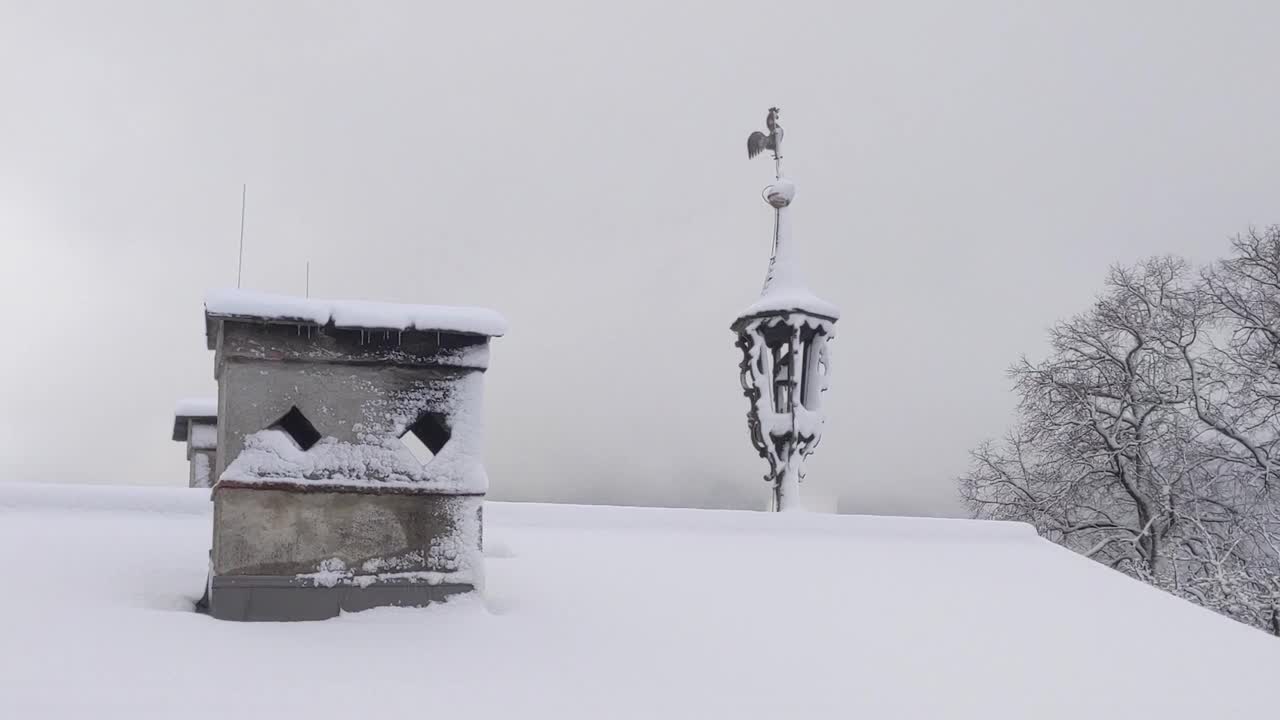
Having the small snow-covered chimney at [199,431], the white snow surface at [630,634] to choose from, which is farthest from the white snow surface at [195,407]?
the white snow surface at [630,634]

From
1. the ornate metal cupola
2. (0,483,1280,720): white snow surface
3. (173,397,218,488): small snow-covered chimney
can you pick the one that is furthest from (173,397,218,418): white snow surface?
the ornate metal cupola

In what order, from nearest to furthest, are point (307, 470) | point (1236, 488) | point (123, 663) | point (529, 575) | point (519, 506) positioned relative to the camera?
1. point (123, 663)
2. point (307, 470)
3. point (529, 575)
4. point (519, 506)
5. point (1236, 488)

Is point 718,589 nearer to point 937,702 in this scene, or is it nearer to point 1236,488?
point 937,702

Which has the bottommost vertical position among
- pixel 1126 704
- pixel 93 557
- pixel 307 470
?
pixel 1126 704

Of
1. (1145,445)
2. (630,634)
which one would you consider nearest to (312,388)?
(630,634)

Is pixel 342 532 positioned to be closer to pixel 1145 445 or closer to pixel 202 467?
pixel 202 467

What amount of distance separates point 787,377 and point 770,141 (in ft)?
9.27

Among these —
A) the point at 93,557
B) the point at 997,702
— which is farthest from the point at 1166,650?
the point at 93,557

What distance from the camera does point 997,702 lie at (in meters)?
3.97

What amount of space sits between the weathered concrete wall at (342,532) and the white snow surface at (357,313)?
0.62m

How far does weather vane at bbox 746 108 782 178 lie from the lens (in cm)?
1020

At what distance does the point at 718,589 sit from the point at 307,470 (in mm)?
2243

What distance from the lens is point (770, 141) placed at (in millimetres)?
10297

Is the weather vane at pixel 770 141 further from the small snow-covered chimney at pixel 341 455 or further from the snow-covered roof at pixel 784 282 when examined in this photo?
the small snow-covered chimney at pixel 341 455
